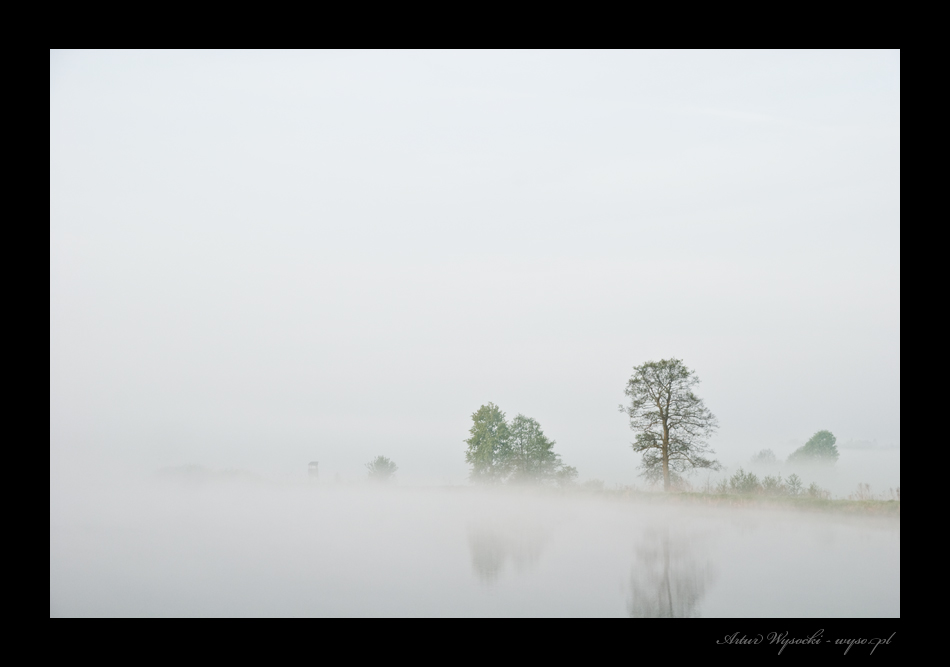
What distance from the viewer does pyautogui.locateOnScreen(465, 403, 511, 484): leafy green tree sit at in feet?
27.2

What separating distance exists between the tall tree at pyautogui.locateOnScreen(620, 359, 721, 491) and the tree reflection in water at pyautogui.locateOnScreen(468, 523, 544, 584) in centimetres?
168

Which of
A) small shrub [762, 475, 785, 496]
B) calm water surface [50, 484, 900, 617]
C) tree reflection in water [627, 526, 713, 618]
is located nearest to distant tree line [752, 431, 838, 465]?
small shrub [762, 475, 785, 496]

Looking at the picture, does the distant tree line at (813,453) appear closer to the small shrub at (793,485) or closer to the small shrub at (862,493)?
the small shrub at (793,485)

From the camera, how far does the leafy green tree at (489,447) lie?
8.30 meters

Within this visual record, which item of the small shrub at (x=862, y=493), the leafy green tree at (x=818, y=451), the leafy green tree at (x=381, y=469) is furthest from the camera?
the leafy green tree at (x=381, y=469)

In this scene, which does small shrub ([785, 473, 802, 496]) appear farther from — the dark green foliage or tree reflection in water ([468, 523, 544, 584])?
tree reflection in water ([468, 523, 544, 584])

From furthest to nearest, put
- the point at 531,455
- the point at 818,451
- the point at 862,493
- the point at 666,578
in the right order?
the point at 531,455, the point at 818,451, the point at 862,493, the point at 666,578

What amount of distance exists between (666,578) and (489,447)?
2.57 metres

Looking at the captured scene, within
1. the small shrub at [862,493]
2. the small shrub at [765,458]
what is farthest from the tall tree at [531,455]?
the small shrub at [862,493]

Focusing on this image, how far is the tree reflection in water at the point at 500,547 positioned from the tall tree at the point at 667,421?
168 cm

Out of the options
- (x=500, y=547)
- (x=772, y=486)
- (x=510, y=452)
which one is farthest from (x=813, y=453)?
(x=500, y=547)

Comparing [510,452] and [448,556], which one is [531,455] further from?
[448,556]

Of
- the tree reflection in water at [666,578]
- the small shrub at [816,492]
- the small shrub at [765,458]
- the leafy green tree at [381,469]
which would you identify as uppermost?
the small shrub at [765,458]

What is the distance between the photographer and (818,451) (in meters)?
8.07
